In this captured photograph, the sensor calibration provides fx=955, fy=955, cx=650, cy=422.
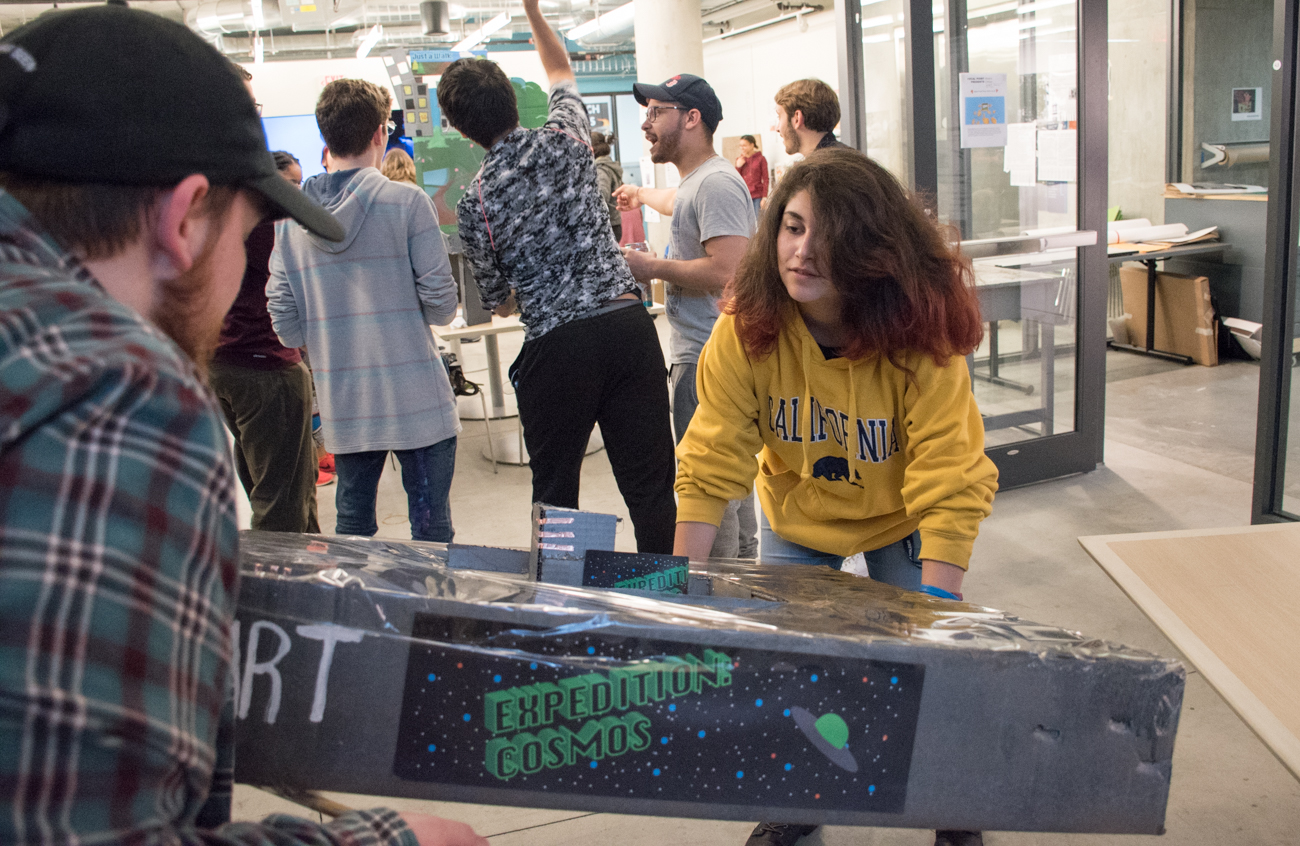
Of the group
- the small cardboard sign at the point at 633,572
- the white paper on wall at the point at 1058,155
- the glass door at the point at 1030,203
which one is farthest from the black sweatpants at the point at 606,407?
the white paper on wall at the point at 1058,155

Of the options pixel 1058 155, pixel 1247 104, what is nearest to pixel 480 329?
pixel 1058 155

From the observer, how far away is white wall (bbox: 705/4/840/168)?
11.6 metres

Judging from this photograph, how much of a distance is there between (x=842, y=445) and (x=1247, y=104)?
6084 mm

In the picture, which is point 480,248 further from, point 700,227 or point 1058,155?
point 1058,155

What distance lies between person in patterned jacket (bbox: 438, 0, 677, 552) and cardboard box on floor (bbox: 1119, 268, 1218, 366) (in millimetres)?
4405

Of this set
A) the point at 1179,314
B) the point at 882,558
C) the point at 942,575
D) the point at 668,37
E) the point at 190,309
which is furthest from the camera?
the point at 668,37

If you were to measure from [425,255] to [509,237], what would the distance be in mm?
232

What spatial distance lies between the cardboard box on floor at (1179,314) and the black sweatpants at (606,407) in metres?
4.38

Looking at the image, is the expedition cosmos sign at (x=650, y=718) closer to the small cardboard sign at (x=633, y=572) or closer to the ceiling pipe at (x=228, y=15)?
the small cardboard sign at (x=633, y=572)

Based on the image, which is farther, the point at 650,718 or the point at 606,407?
the point at 606,407

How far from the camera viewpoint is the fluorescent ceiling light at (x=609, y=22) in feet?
36.8

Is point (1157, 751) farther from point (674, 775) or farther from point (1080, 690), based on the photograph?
point (674, 775)

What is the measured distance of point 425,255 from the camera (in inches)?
94.6

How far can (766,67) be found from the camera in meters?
12.8
